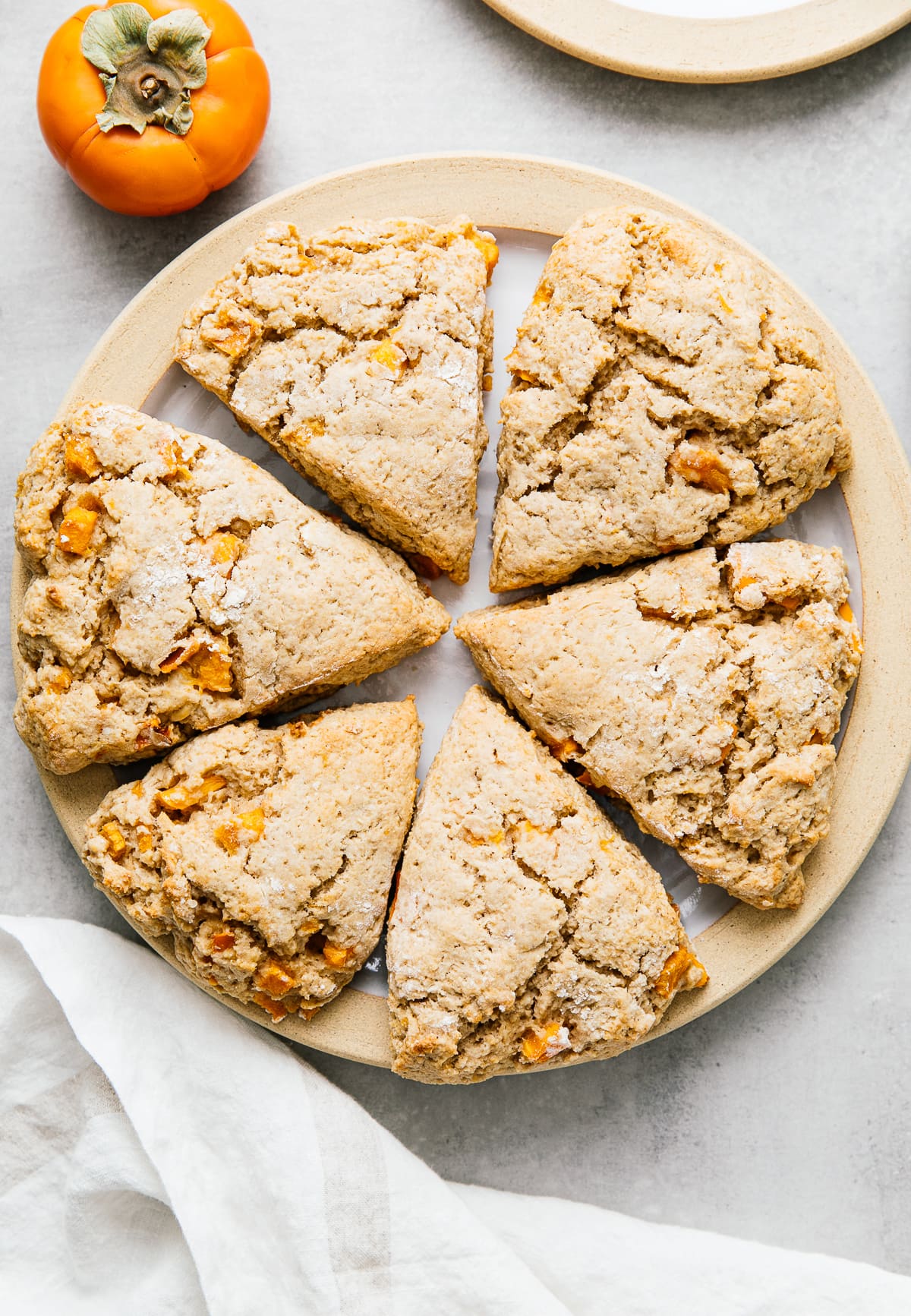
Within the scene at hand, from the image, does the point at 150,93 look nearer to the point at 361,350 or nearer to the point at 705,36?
the point at 361,350

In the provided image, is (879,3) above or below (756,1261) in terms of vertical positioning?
above

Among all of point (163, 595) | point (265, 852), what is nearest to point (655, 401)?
point (163, 595)

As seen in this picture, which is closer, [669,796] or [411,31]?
[669,796]

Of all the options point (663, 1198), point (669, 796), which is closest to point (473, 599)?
point (669, 796)

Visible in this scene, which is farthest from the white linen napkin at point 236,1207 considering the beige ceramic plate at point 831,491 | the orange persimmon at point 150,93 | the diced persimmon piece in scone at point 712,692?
the orange persimmon at point 150,93

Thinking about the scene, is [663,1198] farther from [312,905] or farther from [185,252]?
[185,252]

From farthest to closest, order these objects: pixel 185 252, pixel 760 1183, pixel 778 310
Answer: pixel 760 1183, pixel 185 252, pixel 778 310

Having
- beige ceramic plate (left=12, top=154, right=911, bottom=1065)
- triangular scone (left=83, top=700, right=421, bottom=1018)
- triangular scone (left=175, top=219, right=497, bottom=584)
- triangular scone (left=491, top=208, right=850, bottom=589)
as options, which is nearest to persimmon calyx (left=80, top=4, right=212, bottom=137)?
beige ceramic plate (left=12, top=154, right=911, bottom=1065)

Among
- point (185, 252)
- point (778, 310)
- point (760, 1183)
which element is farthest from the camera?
point (760, 1183)
